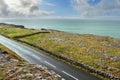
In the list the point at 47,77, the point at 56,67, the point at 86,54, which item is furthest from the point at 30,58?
the point at 47,77

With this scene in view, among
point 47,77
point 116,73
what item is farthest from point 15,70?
point 116,73

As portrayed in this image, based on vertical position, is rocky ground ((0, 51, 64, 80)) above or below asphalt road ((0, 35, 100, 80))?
above

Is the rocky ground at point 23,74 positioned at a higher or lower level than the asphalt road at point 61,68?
higher

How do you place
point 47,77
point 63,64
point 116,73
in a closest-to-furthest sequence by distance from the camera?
point 47,77
point 116,73
point 63,64

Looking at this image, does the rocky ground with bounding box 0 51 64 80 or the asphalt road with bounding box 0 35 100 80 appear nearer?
the rocky ground with bounding box 0 51 64 80

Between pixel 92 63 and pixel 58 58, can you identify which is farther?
pixel 58 58

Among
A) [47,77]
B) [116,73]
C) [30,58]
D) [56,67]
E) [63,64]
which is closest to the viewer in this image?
[47,77]

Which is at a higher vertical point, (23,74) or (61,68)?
(23,74)

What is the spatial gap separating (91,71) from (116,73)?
509cm

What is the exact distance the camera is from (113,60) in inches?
1858

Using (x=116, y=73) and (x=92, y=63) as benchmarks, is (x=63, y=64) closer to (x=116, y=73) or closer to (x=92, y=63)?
(x=92, y=63)

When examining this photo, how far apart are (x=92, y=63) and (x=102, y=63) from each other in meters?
2.29

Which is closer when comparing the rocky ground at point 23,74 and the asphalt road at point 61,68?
the rocky ground at point 23,74

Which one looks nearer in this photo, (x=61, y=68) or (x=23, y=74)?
(x=23, y=74)
